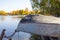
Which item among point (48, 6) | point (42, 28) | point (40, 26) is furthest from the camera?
point (48, 6)

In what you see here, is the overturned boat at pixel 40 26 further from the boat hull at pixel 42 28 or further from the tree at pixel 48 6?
the tree at pixel 48 6

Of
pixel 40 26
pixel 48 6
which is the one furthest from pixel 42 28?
pixel 48 6

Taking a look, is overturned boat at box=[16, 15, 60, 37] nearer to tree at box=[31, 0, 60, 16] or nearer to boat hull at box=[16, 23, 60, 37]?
boat hull at box=[16, 23, 60, 37]

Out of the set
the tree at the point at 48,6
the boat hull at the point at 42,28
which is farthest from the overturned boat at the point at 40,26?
the tree at the point at 48,6

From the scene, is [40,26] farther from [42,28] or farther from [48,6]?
[48,6]

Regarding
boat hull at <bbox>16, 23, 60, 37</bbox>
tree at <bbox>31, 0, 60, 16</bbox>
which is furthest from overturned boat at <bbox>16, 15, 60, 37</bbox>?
tree at <bbox>31, 0, 60, 16</bbox>

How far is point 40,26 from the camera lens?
677 centimetres

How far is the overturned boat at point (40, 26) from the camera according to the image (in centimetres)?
641

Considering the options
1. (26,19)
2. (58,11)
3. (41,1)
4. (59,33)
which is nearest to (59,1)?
(58,11)

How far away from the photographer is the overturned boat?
6.41 metres

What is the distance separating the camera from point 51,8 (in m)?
17.4

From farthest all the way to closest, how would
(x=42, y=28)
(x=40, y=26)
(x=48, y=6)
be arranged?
(x=48, y=6)
(x=40, y=26)
(x=42, y=28)

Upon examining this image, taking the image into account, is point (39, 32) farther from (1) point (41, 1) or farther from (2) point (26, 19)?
(1) point (41, 1)

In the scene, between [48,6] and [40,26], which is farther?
[48,6]
